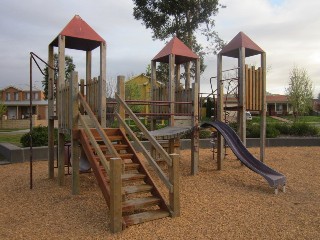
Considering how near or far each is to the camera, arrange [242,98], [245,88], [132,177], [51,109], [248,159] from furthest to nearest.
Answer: [245,88] → [242,98] → [51,109] → [248,159] → [132,177]

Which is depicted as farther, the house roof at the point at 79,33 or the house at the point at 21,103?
the house at the point at 21,103

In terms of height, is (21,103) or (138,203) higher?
(21,103)

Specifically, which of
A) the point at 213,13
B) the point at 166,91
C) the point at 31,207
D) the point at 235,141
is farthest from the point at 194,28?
the point at 31,207

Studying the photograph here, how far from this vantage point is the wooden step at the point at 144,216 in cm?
481

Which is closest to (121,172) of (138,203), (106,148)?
(138,203)

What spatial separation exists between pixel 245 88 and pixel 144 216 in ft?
20.8

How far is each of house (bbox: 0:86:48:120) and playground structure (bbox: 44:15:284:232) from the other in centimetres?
4309

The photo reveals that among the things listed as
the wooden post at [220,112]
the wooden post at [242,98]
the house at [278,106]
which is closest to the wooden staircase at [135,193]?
the wooden post at [220,112]

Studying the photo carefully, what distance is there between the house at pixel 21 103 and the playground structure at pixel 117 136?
43.1m

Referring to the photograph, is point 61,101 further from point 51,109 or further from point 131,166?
point 131,166

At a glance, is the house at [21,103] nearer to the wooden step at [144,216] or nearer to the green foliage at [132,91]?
the green foliage at [132,91]

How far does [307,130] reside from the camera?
59.4ft

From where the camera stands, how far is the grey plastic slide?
22.9ft

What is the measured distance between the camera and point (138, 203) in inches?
201
